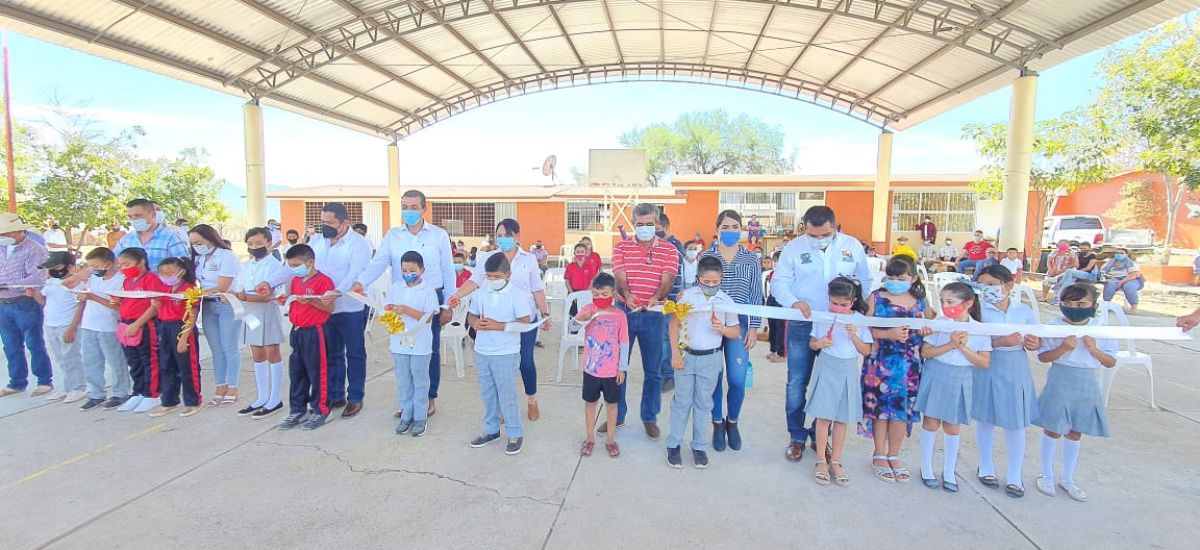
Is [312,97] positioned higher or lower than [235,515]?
higher

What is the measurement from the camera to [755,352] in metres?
6.76

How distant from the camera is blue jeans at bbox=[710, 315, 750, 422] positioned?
3.62 metres

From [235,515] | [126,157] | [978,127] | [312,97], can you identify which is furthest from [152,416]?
[126,157]

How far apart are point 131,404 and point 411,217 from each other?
2.75 meters

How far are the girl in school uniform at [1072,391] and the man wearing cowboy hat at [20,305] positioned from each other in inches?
297

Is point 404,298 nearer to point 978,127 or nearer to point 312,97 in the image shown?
point 312,97

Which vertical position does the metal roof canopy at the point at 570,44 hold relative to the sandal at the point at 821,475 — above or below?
above

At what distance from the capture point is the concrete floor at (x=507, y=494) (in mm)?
2672

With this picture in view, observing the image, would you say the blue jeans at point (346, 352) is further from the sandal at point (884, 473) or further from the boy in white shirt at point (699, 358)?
the sandal at point (884, 473)

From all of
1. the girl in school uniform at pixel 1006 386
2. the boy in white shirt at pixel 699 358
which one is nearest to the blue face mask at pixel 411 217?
the boy in white shirt at pixel 699 358

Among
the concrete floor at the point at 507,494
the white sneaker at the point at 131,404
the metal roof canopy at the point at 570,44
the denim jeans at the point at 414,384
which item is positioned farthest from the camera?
the metal roof canopy at the point at 570,44

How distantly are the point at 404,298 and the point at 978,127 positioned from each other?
700 inches

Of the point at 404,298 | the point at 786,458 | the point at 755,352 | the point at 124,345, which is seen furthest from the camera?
the point at 755,352

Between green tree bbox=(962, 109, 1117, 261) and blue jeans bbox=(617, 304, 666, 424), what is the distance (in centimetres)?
1411
